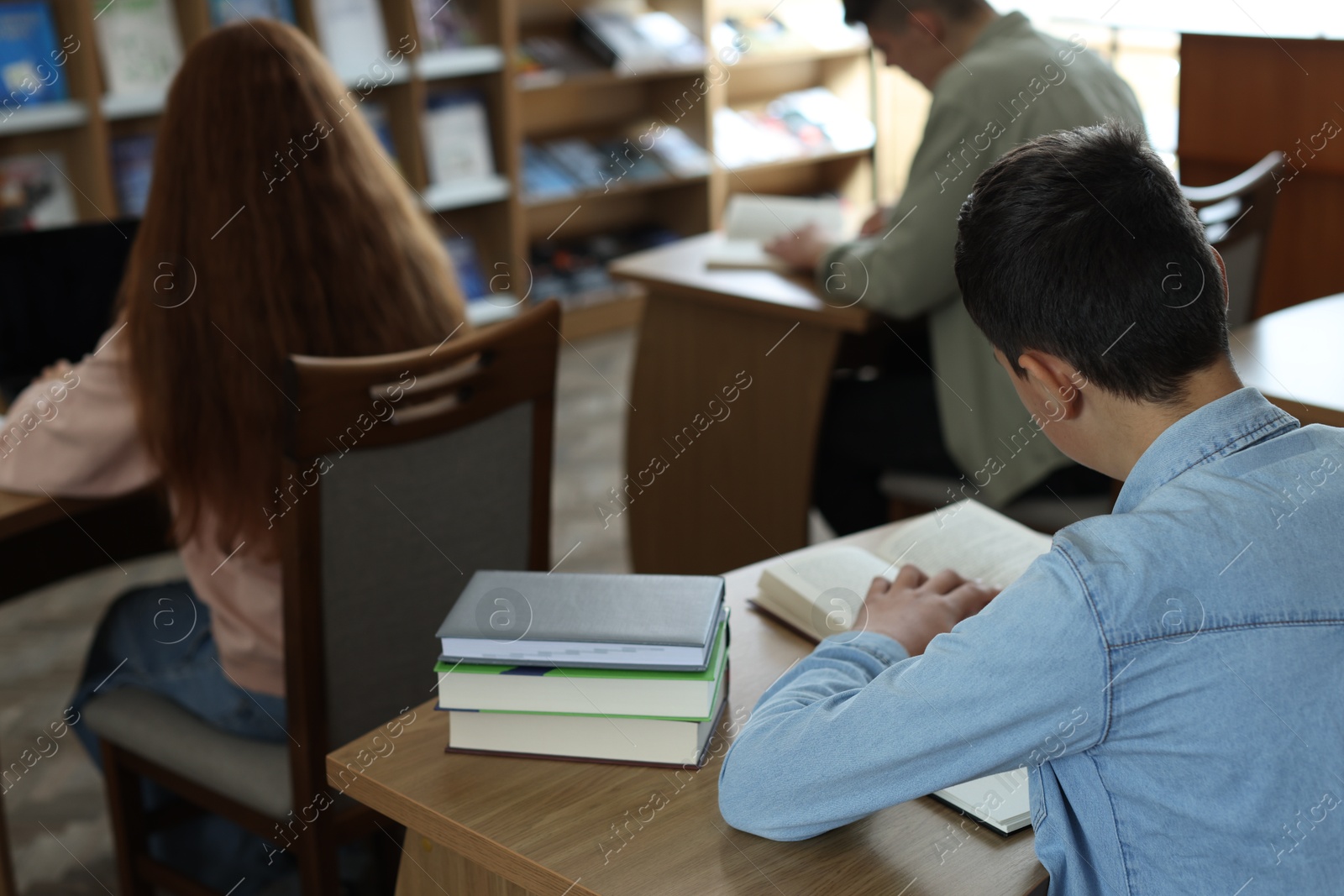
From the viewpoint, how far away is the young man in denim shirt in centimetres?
73

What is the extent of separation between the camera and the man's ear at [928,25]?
2.29 m

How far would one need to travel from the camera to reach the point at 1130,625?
0.72 metres

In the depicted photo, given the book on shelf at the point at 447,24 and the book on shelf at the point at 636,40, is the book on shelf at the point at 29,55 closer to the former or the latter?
the book on shelf at the point at 447,24

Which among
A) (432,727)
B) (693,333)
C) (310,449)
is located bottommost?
(693,333)

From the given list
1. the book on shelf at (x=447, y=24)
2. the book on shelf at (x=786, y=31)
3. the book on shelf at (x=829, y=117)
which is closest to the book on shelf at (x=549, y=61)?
the book on shelf at (x=447, y=24)

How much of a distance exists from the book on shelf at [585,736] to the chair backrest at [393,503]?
41 centimetres

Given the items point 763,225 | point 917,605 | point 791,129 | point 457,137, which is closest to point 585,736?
point 917,605

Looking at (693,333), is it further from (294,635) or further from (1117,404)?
(1117,404)

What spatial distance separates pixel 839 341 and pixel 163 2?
99.7 inches

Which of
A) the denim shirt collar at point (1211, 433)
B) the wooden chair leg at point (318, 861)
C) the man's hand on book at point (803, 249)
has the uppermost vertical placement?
the denim shirt collar at point (1211, 433)

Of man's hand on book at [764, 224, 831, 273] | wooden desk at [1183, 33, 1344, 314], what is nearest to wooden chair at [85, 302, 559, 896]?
man's hand on book at [764, 224, 831, 273]

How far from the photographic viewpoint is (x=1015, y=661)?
739 millimetres

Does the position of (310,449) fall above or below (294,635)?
above

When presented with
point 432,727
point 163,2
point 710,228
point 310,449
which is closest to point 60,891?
point 310,449
